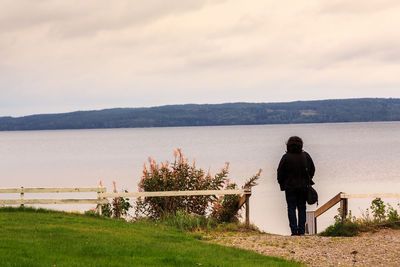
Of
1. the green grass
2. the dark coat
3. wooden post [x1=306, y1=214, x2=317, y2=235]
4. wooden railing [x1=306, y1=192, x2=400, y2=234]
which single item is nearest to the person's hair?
the dark coat

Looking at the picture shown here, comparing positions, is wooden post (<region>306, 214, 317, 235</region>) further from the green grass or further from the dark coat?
the green grass

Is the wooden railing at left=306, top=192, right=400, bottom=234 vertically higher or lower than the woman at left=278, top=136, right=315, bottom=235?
lower

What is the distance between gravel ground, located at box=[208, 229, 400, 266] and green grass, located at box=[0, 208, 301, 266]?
56cm

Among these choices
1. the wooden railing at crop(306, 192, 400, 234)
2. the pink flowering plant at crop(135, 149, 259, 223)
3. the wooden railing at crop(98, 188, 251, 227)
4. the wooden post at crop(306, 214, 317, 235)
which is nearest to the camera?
the wooden railing at crop(306, 192, 400, 234)

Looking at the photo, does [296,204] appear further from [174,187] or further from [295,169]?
[174,187]

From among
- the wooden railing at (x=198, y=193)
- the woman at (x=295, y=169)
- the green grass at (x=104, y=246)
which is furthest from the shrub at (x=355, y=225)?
the green grass at (x=104, y=246)

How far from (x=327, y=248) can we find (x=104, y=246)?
3943 mm

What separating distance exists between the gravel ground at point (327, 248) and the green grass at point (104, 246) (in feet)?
1.84

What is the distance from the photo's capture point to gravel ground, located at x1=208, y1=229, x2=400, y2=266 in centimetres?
940

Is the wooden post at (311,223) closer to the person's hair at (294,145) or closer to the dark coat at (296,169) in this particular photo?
the dark coat at (296,169)

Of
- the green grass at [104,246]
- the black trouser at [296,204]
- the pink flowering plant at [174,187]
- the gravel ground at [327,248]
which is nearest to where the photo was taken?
the green grass at [104,246]

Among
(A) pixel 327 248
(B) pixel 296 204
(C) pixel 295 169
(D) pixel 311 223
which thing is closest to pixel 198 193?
(B) pixel 296 204

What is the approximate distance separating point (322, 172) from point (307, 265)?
4431 cm

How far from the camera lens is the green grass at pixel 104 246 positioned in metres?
8.52
